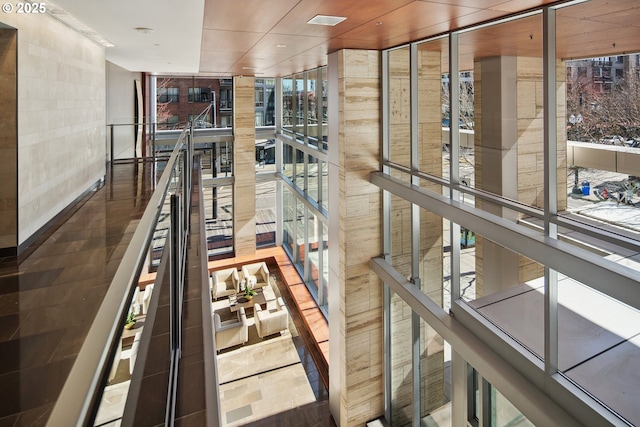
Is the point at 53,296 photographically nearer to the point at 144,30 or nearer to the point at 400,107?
the point at 144,30

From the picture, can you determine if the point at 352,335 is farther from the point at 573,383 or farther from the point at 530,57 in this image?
the point at 530,57

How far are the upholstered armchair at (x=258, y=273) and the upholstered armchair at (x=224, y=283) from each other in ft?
1.08

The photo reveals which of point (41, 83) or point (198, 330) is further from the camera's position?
point (41, 83)

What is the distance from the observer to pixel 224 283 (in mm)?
12242

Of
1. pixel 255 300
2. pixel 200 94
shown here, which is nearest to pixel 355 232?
pixel 255 300

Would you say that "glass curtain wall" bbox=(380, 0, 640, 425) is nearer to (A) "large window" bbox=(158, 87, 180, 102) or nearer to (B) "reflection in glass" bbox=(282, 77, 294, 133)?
(B) "reflection in glass" bbox=(282, 77, 294, 133)

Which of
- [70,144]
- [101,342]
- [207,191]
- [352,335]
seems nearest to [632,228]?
[101,342]

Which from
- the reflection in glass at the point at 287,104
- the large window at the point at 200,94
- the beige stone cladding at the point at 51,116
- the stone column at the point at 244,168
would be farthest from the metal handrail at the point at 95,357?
the large window at the point at 200,94

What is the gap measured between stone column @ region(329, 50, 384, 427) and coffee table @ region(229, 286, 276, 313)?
428cm

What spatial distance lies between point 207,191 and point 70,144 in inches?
312

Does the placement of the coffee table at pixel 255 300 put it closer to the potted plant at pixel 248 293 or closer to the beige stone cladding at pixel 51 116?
the potted plant at pixel 248 293

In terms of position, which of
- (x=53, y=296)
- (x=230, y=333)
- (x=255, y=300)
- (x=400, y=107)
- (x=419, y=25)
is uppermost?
(x=419, y=25)

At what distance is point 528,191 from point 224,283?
9.83 m

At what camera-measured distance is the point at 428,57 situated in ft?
18.5
